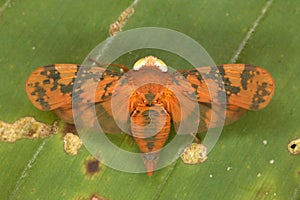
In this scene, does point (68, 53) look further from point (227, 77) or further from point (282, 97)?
point (282, 97)

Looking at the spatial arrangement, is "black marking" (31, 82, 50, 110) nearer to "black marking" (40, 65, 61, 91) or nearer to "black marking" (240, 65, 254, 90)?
"black marking" (40, 65, 61, 91)

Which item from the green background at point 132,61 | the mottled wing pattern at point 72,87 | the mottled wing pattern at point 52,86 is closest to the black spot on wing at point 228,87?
the green background at point 132,61

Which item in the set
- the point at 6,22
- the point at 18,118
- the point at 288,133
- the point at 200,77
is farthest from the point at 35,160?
the point at 288,133

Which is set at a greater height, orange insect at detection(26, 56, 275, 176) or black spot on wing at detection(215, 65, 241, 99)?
black spot on wing at detection(215, 65, 241, 99)

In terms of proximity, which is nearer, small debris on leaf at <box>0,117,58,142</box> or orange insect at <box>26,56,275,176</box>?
orange insect at <box>26,56,275,176</box>

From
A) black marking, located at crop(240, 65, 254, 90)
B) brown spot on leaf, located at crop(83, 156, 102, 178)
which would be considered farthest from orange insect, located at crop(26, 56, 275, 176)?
brown spot on leaf, located at crop(83, 156, 102, 178)

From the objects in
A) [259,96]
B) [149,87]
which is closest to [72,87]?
[149,87]
